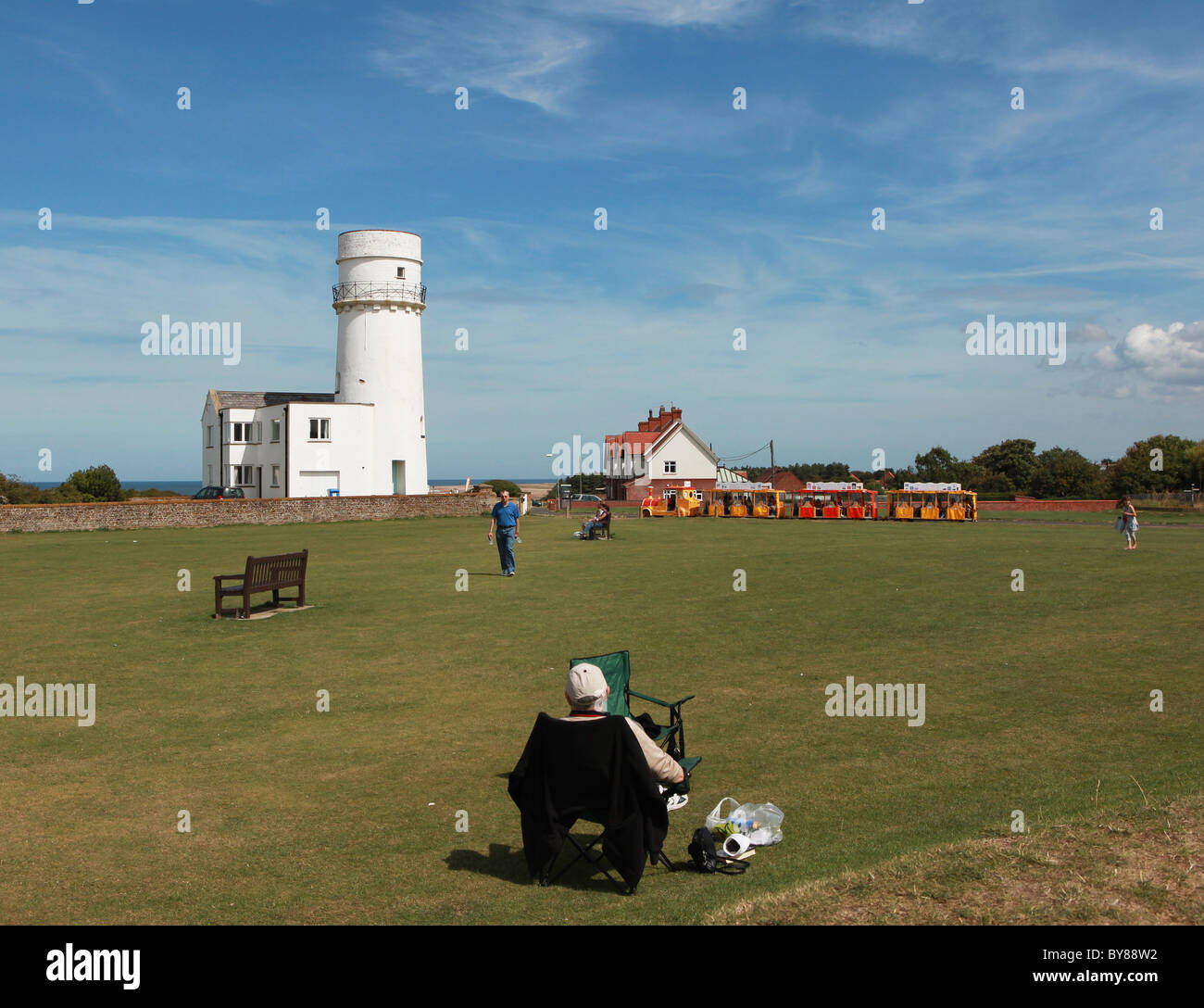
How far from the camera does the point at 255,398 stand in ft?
209

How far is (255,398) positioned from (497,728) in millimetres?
59255

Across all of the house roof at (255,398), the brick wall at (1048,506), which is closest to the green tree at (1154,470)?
the brick wall at (1048,506)

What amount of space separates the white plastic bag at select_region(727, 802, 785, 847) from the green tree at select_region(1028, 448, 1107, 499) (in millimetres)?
72477

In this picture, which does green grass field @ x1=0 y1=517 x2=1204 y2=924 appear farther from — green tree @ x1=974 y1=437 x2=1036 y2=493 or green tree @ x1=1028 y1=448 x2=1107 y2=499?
green tree @ x1=974 y1=437 x2=1036 y2=493

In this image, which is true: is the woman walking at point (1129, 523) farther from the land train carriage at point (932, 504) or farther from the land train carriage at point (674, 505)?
the land train carriage at point (674, 505)

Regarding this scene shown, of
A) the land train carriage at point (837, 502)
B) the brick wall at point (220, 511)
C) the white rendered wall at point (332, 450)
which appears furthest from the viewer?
the white rendered wall at point (332, 450)

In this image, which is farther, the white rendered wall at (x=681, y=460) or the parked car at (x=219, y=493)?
the white rendered wall at (x=681, y=460)

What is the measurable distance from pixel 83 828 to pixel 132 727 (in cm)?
287

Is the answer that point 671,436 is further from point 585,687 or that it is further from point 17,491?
point 585,687

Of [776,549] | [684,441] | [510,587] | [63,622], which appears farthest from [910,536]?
[684,441]

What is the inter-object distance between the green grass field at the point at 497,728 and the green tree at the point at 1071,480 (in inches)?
2184

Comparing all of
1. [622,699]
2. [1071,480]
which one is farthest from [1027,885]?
[1071,480]

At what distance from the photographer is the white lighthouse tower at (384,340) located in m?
56.7
